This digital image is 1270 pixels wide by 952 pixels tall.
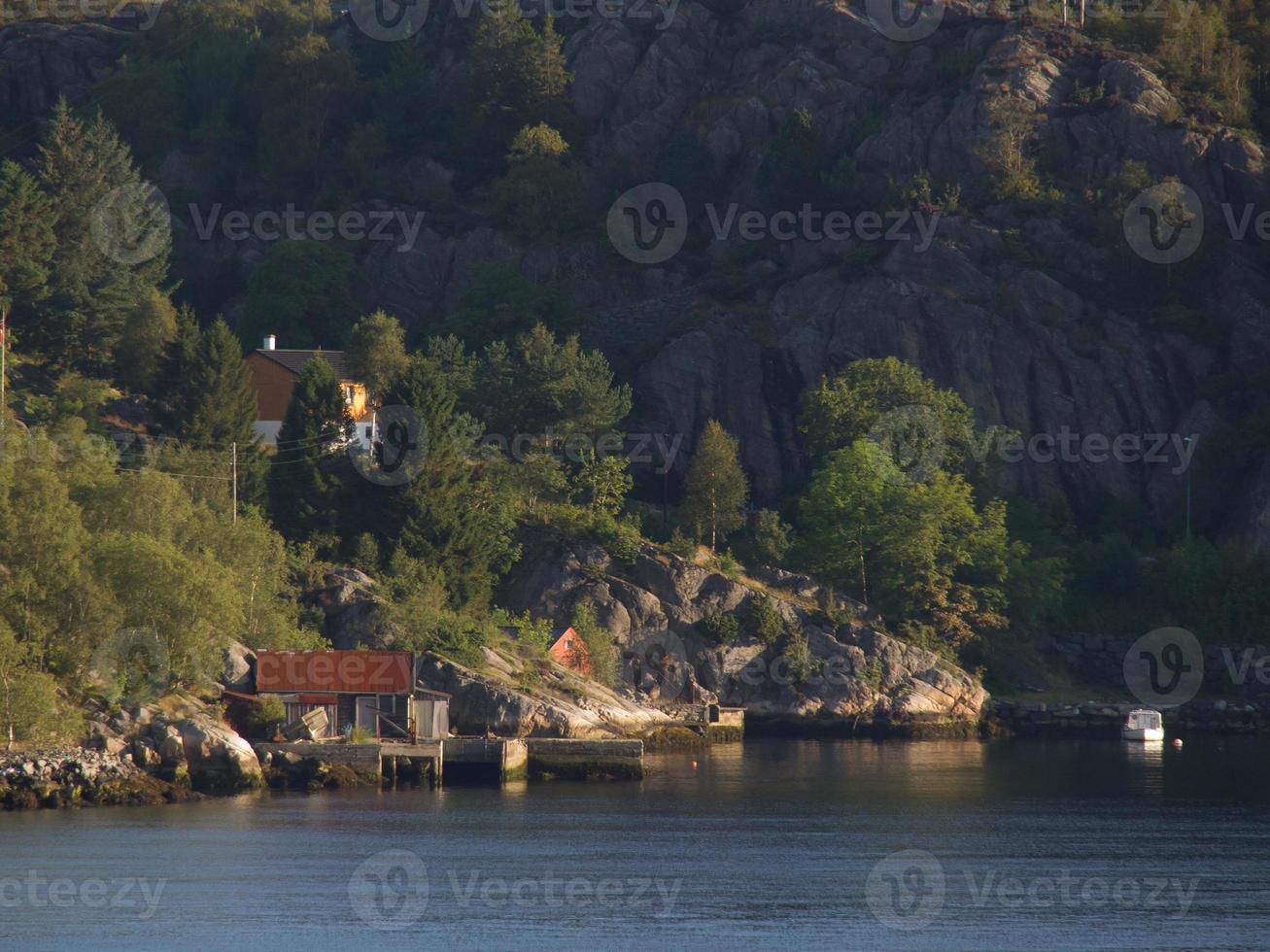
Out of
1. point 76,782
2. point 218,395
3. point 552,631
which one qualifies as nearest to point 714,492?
point 552,631

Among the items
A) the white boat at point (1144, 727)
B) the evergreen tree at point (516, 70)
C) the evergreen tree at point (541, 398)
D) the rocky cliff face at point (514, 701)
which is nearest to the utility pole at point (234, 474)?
the rocky cliff face at point (514, 701)

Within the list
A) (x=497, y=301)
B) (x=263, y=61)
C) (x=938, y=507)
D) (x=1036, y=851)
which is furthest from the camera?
(x=263, y=61)

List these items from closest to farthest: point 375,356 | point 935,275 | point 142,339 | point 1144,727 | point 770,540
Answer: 1. point 1144,727
2. point 770,540
3. point 375,356
4. point 142,339
5. point 935,275

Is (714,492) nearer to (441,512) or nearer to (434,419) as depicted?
(434,419)

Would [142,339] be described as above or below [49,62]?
below

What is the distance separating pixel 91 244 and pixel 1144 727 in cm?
7007

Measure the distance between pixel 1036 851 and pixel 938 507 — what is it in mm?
44010

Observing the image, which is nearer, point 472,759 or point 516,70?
point 472,759

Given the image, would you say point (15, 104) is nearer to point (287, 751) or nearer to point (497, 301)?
point (497, 301)

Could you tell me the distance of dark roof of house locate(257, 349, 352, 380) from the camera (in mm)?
102500

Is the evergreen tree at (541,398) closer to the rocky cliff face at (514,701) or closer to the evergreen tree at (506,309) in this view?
the evergreen tree at (506,309)

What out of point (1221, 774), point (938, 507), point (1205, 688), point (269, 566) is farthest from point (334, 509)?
point (1205, 688)

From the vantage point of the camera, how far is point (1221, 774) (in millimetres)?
75062

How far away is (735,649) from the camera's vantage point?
90.8m
